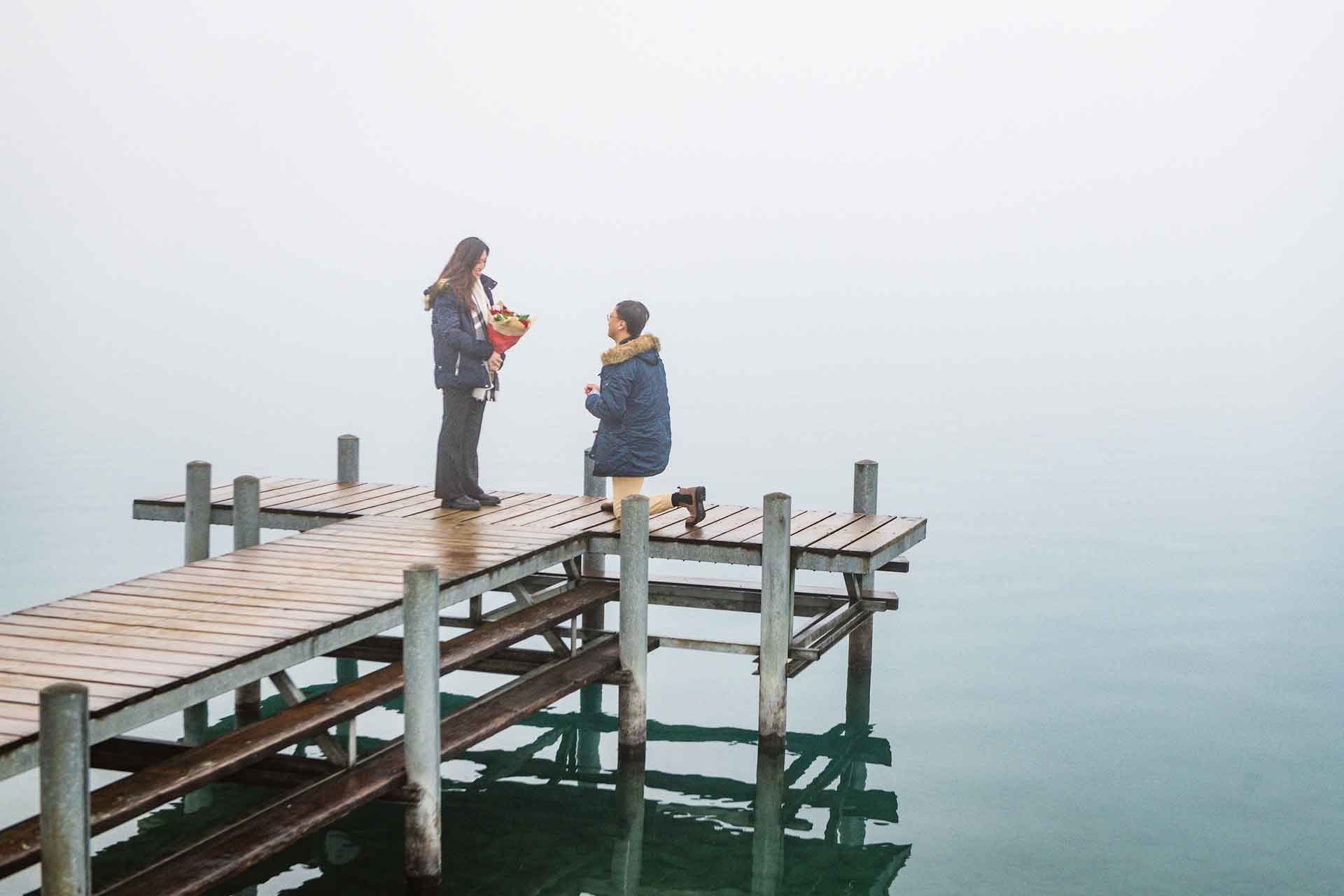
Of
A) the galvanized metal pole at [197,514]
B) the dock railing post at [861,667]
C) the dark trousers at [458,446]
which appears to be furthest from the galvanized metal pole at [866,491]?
the galvanized metal pole at [197,514]

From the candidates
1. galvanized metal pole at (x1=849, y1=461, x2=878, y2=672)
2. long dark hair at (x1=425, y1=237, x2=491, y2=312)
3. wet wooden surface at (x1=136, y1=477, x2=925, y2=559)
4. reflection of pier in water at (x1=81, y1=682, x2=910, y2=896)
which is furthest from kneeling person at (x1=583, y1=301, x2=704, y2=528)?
reflection of pier in water at (x1=81, y1=682, x2=910, y2=896)

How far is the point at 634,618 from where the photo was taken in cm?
1061

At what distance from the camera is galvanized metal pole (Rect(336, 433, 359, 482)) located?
13484 millimetres

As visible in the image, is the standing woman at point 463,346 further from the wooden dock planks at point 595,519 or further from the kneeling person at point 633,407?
the kneeling person at point 633,407

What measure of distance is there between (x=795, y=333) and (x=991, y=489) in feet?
104

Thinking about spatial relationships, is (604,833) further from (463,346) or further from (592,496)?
(592,496)

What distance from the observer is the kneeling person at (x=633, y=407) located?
11.5 metres

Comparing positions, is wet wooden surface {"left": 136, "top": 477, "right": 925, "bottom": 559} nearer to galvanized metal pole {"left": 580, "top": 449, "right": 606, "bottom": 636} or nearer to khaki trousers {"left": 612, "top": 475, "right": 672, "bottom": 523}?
khaki trousers {"left": 612, "top": 475, "right": 672, "bottom": 523}

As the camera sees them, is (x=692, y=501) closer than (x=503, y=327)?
Yes

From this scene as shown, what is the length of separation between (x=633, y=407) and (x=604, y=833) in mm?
2923

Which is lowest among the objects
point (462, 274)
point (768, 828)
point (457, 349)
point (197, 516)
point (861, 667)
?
point (768, 828)

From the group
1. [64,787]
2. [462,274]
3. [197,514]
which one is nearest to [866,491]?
[462,274]

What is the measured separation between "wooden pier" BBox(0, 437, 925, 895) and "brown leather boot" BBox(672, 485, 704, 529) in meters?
0.16

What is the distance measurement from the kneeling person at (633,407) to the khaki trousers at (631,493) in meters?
0.06
